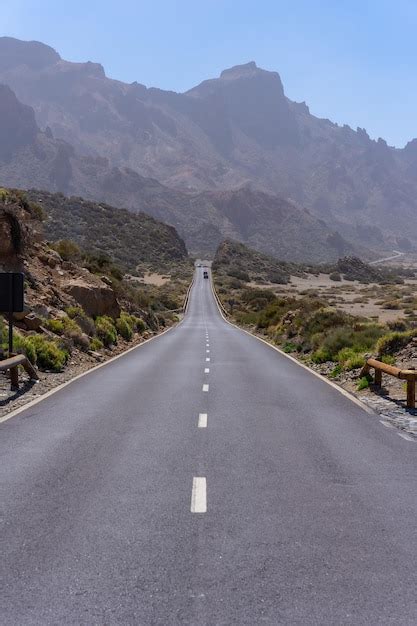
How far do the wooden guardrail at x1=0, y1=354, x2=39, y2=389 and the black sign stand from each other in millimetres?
1202

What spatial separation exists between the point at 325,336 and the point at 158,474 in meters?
21.6

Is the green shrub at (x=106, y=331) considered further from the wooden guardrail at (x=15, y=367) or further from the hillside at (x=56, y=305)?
the wooden guardrail at (x=15, y=367)

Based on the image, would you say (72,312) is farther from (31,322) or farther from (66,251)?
(66,251)

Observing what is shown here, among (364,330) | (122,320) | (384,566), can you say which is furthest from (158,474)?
(122,320)

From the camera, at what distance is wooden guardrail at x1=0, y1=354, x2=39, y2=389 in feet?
49.8

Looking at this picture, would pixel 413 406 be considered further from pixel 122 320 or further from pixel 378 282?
pixel 378 282

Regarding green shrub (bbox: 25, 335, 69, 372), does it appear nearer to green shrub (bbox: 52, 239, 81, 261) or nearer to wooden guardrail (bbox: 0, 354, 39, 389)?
wooden guardrail (bbox: 0, 354, 39, 389)

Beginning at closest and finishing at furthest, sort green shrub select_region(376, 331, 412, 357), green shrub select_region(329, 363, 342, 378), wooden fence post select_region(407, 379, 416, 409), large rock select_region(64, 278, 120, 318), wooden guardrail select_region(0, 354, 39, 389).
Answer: wooden fence post select_region(407, 379, 416, 409)
wooden guardrail select_region(0, 354, 39, 389)
green shrub select_region(376, 331, 412, 357)
green shrub select_region(329, 363, 342, 378)
large rock select_region(64, 278, 120, 318)

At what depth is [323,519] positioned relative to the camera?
6867 millimetres

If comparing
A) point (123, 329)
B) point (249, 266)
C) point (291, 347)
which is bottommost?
point (291, 347)

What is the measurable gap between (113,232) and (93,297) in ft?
331

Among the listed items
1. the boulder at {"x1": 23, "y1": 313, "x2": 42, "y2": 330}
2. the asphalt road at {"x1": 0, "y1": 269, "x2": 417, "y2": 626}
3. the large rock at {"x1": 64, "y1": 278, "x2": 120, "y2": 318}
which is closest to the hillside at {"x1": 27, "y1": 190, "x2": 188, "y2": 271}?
the large rock at {"x1": 64, "y1": 278, "x2": 120, "y2": 318}

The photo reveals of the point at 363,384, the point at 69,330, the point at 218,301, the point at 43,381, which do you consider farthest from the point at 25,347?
the point at 218,301

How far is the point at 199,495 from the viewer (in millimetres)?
7621
